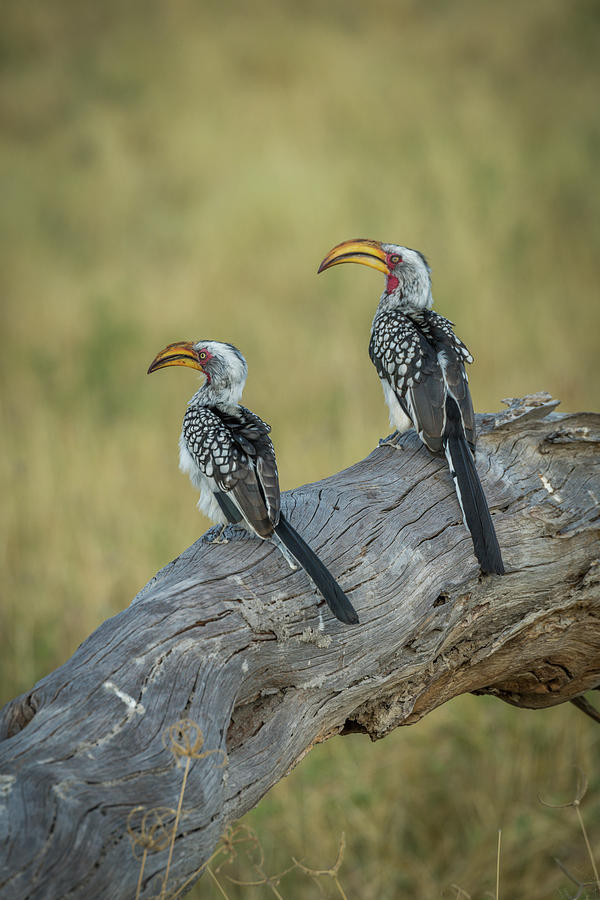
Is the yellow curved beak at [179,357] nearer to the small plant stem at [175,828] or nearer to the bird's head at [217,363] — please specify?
the bird's head at [217,363]

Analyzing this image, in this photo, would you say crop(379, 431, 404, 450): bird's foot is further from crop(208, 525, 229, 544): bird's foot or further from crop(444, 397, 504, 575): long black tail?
crop(208, 525, 229, 544): bird's foot

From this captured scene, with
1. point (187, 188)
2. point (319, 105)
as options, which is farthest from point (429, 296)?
point (319, 105)

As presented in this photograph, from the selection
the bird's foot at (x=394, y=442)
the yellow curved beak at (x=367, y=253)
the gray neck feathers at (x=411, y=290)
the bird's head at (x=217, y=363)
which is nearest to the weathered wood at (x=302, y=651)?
the bird's foot at (x=394, y=442)

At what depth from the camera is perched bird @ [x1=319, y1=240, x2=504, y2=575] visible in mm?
2594

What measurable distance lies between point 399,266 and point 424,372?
634mm

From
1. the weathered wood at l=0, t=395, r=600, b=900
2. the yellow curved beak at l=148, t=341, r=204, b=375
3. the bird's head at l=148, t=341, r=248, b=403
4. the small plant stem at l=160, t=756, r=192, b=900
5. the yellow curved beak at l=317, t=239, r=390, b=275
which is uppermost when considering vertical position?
the yellow curved beak at l=317, t=239, r=390, b=275

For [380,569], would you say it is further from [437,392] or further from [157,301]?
[157,301]

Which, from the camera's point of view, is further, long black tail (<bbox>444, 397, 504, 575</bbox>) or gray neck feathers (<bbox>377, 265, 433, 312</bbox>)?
gray neck feathers (<bbox>377, 265, 433, 312</bbox>)

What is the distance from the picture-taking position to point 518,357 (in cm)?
794

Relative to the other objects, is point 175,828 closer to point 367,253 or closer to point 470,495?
point 470,495

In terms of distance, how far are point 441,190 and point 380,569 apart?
8555 millimetres

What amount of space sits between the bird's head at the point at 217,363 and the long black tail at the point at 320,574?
0.78 meters

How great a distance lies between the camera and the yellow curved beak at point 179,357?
3.08 meters

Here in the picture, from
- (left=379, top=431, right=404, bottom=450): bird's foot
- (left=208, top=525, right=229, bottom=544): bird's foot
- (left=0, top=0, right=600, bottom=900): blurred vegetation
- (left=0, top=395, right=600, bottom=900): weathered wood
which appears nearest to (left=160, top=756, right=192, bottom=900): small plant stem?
(left=0, top=395, right=600, bottom=900): weathered wood
